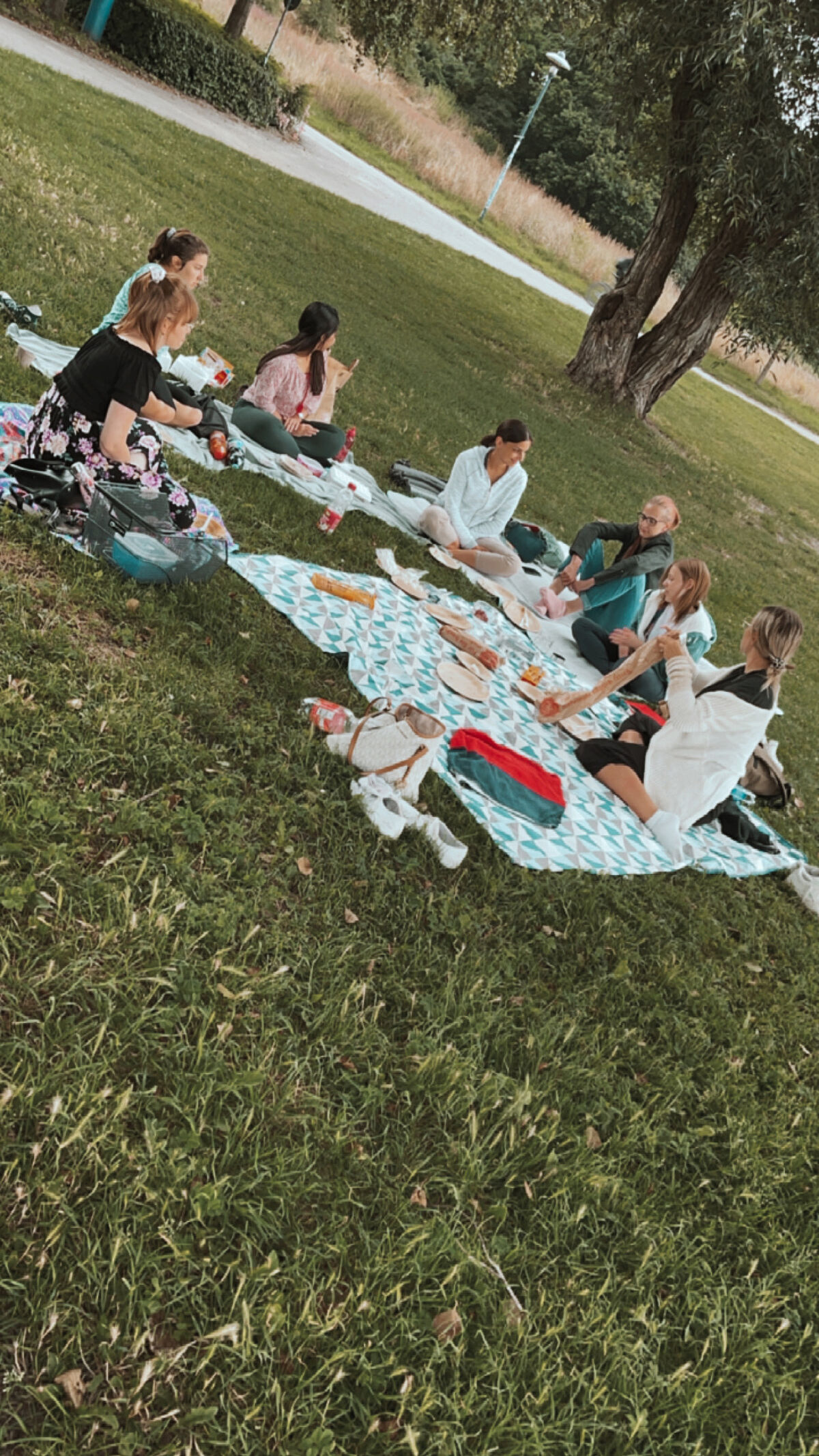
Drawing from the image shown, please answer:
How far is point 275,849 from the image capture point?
4.09 m

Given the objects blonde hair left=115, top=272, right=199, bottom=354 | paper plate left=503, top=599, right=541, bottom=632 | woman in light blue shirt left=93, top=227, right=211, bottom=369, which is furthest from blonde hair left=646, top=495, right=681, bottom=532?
blonde hair left=115, top=272, right=199, bottom=354

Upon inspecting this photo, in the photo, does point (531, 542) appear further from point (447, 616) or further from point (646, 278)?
point (646, 278)

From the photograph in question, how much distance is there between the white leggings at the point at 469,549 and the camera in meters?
8.80

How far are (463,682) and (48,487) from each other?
2897 mm

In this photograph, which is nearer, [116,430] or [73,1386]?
[73,1386]

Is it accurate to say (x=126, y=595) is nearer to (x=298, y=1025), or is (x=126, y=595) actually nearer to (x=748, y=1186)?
(x=298, y=1025)

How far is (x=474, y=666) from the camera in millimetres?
7023

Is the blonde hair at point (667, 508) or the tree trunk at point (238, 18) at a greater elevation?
the tree trunk at point (238, 18)

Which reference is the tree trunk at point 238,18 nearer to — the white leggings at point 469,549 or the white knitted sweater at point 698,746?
the white leggings at point 469,549

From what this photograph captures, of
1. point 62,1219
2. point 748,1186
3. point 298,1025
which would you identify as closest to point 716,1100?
point 748,1186

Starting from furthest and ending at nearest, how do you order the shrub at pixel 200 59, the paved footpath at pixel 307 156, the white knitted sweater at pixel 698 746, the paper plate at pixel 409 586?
the shrub at pixel 200 59 < the paved footpath at pixel 307 156 < the paper plate at pixel 409 586 < the white knitted sweater at pixel 698 746

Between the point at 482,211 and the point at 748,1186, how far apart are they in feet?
121

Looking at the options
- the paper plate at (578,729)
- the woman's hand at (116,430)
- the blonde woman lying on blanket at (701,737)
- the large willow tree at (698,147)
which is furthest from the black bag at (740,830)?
the large willow tree at (698,147)

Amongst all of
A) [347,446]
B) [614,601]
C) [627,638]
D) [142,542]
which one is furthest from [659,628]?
[142,542]
